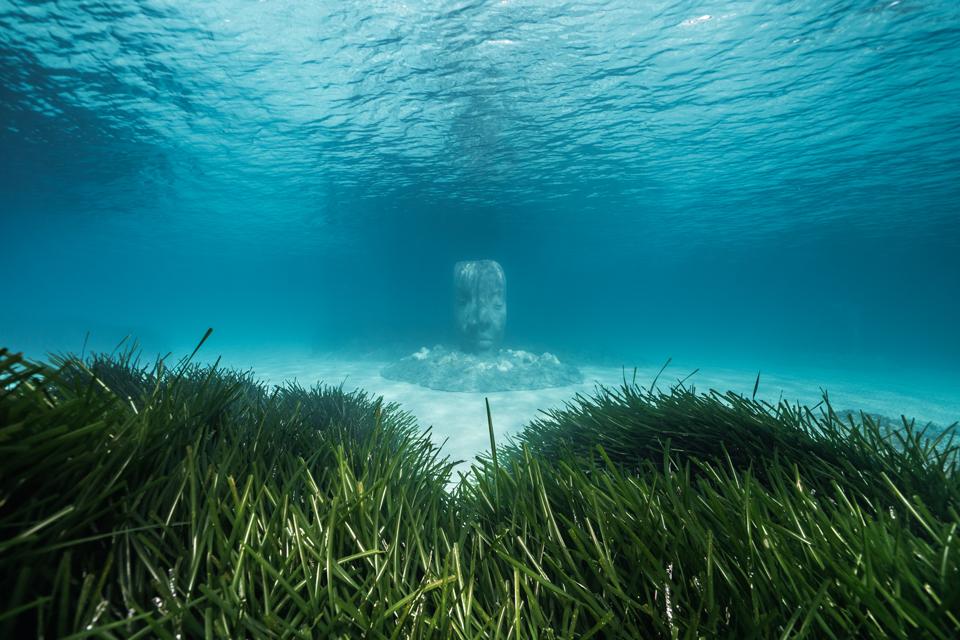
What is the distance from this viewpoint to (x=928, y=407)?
15.4m

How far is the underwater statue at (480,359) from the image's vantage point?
15.7 m

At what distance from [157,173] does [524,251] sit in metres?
40.8

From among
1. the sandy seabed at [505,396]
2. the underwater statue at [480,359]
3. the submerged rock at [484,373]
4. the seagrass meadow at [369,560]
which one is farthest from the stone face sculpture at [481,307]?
the seagrass meadow at [369,560]

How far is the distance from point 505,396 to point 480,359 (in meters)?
5.60

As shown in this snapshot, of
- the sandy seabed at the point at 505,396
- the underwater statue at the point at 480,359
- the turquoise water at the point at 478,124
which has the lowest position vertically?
the sandy seabed at the point at 505,396

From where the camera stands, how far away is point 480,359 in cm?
1925

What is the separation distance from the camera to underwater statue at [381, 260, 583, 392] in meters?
15.7

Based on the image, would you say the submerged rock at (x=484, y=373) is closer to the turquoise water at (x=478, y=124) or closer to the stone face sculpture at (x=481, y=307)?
the stone face sculpture at (x=481, y=307)

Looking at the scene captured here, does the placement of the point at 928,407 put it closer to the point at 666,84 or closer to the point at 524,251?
the point at 666,84

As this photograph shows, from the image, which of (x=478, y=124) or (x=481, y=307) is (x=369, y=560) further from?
(x=481, y=307)

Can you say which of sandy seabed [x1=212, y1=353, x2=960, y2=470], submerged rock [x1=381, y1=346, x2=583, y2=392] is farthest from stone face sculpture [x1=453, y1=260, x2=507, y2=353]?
sandy seabed [x1=212, y1=353, x2=960, y2=470]

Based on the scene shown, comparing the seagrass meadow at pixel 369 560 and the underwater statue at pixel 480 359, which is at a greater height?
the underwater statue at pixel 480 359

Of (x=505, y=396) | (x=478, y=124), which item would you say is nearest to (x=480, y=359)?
(x=505, y=396)

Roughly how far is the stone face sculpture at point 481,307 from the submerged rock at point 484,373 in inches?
99.3
